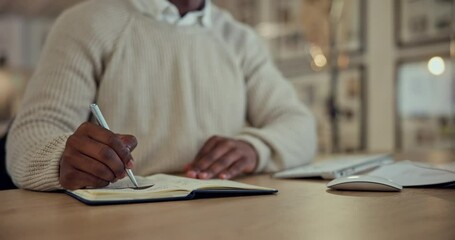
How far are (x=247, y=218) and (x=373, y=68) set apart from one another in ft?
6.43

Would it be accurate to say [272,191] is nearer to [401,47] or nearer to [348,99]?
[401,47]

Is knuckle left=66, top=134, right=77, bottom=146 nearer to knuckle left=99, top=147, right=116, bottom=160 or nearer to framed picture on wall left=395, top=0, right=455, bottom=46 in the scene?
knuckle left=99, top=147, right=116, bottom=160

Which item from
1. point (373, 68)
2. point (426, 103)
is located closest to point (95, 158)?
point (426, 103)

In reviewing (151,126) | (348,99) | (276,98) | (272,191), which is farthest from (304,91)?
(272,191)

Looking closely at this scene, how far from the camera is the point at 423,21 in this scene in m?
2.13

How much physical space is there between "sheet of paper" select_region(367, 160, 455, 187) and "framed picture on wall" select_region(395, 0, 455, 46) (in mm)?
1385

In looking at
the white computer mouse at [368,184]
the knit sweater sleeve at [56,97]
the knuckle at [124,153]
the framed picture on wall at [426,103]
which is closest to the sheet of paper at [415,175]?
the white computer mouse at [368,184]

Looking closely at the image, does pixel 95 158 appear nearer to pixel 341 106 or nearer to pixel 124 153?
pixel 124 153

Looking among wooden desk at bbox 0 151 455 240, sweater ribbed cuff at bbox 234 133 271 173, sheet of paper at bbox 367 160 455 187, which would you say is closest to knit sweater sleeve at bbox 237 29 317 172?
sweater ribbed cuff at bbox 234 133 271 173

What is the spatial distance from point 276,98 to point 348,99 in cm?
131

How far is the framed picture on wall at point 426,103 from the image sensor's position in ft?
6.66

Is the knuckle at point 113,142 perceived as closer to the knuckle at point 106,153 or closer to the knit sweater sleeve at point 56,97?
the knuckle at point 106,153

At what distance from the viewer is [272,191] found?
648 mm

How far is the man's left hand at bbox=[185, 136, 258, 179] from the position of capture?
832 mm
